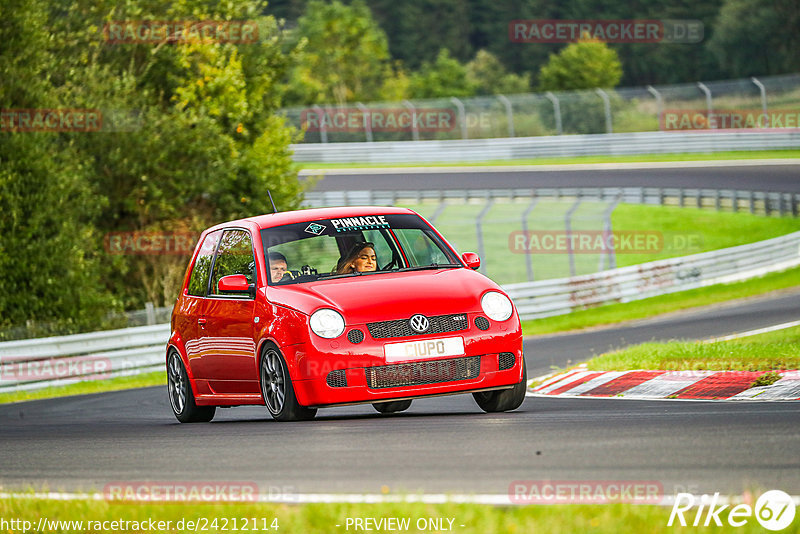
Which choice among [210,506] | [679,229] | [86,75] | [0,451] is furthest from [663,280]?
[210,506]

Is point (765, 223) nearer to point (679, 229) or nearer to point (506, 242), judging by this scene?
point (679, 229)

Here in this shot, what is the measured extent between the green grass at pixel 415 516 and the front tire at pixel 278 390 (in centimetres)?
316

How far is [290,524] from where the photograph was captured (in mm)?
4941

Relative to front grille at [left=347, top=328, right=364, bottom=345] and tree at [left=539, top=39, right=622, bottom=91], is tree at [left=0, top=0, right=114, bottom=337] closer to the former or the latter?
front grille at [left=347, top=328, right=364, bottom=345]

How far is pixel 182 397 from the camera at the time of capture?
10883 mm

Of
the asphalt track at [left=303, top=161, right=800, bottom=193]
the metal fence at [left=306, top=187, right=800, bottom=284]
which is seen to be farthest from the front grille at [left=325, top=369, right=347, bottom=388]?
the asphalt track at [left=303, top=161, right=800, bottom=193]

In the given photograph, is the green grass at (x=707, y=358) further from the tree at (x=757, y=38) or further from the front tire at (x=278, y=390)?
the tree at (x=757, y=38)

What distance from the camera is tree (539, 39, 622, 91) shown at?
73562 mm

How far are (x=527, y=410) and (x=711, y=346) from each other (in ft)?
14.2

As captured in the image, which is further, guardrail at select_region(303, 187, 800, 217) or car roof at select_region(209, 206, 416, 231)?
guardrail at select_region(303, 187, 800, 217)

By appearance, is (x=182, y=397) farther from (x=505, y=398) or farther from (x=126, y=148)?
(x=126, y=148)

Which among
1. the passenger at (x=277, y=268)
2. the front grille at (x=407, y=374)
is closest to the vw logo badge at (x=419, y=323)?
the front grille at (x=407, y=374)

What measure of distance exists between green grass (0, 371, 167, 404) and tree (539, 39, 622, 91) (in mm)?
56332

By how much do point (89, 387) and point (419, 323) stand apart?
38.8 ft
